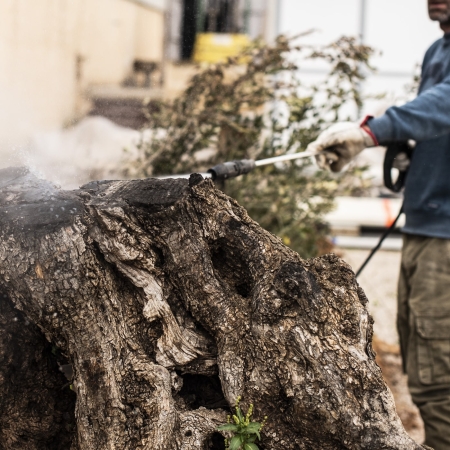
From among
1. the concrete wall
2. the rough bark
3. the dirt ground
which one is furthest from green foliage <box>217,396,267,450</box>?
the dirt ground

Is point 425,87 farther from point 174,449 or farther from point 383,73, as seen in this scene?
point 383,73

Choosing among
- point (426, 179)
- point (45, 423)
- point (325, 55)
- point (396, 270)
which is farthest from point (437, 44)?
point (396, 270)

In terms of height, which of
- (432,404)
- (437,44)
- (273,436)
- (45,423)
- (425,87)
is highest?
(437,44)

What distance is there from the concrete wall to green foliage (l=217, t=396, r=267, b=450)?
154cm

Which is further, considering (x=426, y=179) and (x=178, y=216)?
(x=426, y=179)

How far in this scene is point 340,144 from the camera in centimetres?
305

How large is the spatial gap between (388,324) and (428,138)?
144 inches

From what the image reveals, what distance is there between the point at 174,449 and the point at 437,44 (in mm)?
2618

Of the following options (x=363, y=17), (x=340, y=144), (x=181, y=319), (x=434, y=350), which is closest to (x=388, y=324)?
(x=434, y=350)

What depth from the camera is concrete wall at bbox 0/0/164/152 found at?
338 cm

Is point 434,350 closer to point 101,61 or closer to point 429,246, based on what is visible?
point 429,246

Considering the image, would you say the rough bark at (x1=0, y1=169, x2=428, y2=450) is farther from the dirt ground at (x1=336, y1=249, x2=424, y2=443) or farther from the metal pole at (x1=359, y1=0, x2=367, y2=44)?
the metal pole at (x1=359, y1=0, x2=367, y2=44)

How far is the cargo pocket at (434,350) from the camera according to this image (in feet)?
10.1

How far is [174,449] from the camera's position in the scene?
1.82 metres
